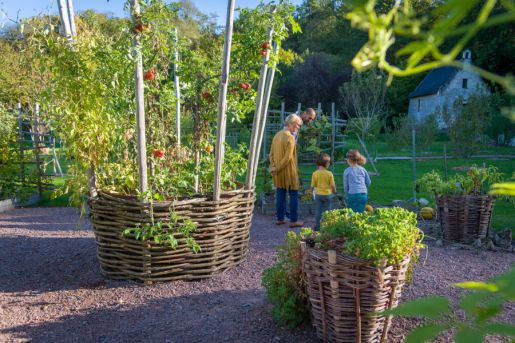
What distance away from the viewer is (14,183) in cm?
1026

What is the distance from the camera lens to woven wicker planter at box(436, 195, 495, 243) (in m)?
6.25

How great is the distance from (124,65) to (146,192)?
1.21 meters

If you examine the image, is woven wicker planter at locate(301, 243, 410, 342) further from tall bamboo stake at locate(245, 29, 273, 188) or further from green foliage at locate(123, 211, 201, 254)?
tall bamboo stake at locate(245, 29, 273, 188)

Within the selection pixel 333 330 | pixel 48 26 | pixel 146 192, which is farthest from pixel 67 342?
pixel 48 26

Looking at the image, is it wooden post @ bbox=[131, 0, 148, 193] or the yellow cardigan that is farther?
the yellow cardigan

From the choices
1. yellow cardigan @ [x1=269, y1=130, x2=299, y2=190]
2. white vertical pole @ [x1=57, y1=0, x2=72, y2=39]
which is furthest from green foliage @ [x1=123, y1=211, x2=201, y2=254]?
yellow cardigan @ [x1=269, y1=130, x2=299, y2=190]

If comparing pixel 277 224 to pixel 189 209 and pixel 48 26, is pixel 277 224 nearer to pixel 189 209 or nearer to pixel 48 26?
pixel 189 209

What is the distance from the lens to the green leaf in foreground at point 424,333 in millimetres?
388

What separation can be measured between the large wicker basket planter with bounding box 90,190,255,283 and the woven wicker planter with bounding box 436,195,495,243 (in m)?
3.25

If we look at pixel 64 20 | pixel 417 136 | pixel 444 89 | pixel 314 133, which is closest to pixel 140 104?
pixel 64 20

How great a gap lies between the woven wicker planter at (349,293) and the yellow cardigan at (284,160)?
13.5ft

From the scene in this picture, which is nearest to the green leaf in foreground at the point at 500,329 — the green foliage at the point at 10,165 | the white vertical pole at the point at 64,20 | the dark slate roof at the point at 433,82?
the white vertical pole at the point at 64,20

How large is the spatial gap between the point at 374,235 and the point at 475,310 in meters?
2.55

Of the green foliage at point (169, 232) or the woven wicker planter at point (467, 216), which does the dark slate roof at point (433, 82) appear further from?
the green foliage at point (169, 232)
